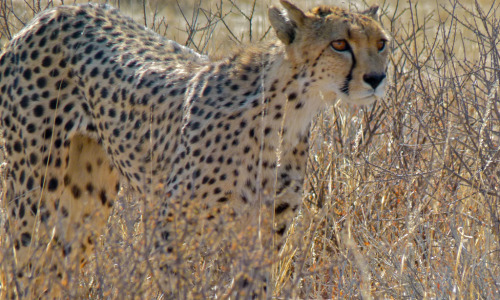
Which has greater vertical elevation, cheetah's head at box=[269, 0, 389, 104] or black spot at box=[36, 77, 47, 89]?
cheetah's head at box=[269, 0, 389, 104]

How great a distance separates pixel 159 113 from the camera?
129 inches

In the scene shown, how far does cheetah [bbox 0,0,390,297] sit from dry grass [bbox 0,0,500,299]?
0.62ft

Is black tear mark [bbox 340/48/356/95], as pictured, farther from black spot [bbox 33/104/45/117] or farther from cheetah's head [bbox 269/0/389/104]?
black spot [bbox 33/104/45/117]

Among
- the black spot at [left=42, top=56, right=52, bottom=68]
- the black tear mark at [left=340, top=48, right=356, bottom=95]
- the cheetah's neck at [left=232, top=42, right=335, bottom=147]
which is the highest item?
the black tear mark at [left=340, top=48, right=356, bottom=95]

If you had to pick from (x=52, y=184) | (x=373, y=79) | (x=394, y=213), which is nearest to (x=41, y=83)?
(x=52, y=184)

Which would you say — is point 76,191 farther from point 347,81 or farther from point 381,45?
point 381,45

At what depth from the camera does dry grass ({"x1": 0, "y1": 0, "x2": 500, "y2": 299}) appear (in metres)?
2.51

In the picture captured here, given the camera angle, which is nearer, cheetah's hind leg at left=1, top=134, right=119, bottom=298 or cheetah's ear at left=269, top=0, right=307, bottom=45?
cheetah's ear at left=269, top=0, right=307, bottom=45

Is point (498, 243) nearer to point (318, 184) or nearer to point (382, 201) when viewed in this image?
point (382, 201)

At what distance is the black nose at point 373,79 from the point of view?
276cm

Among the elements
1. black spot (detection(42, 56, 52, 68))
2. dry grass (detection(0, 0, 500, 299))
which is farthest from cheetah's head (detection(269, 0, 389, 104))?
black spot (detection(42, 56, 52, 68))

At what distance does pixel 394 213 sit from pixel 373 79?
4.27ft

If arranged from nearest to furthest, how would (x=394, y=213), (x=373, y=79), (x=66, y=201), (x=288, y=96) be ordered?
(x=373, y=79), (x=288, y=96), (x=66, y=201), (x=394, y=213)

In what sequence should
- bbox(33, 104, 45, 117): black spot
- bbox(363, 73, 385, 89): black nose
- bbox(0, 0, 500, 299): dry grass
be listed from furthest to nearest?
bbox(33, 104, 45, 117): black spot
bbox(363, 73, 385, 89): black nose
bbox(0, 0, 500, 299): dry grass
